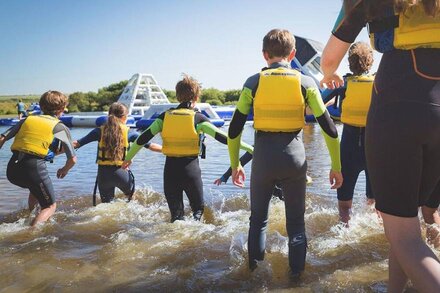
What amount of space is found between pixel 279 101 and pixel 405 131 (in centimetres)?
143

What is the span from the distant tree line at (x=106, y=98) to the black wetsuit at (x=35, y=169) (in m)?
47.0

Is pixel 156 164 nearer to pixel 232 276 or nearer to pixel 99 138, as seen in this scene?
pixel 99 138

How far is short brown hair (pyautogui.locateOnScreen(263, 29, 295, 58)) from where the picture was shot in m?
3.22

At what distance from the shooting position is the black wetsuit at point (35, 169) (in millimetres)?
4863

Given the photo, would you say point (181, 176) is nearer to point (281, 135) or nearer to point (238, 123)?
point (238, 123)

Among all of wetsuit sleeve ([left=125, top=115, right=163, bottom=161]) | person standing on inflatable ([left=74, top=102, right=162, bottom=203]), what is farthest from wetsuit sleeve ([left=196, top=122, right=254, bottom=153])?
person standing on inflatable ([left=74, top=102, right=162, bottom=203])

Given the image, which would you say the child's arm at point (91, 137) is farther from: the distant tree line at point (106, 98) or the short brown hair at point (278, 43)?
the distant tree line at point (106, 98)

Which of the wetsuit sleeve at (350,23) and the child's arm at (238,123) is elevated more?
the wetsuit sleeve at (350,23)

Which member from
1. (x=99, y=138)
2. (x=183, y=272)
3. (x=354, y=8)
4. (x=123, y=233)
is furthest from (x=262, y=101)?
(x=99, y=138)

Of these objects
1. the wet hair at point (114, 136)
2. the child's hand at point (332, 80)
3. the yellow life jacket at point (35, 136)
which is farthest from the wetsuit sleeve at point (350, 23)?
the wet hair at point (114, 136)

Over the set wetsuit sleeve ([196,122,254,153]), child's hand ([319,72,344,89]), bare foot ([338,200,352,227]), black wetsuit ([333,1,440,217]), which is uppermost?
child's hand ([319,72,344,89])

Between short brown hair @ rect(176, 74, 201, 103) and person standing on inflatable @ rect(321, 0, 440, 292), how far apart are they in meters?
3.05

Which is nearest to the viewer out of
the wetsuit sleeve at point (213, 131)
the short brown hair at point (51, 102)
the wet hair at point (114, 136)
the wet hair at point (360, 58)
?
the wet hair at point (360, 58)

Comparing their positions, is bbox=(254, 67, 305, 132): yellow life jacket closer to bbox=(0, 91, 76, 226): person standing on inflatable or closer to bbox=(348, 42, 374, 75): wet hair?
bbox=(348, 42, 374, 75): wet hair
